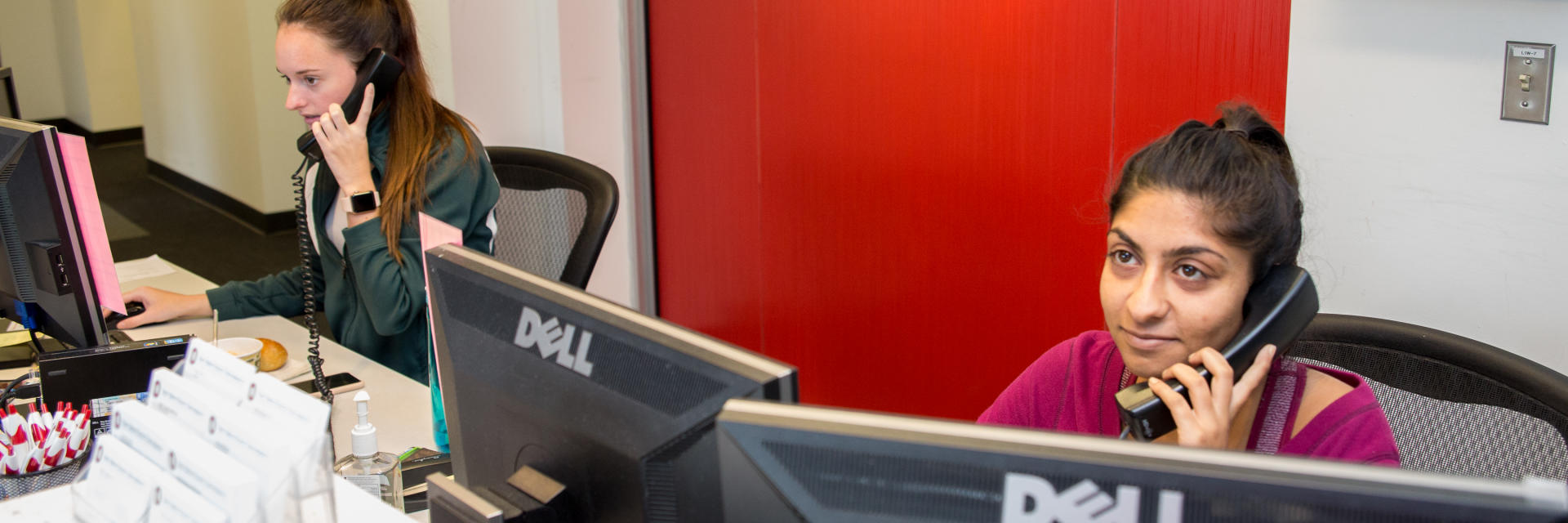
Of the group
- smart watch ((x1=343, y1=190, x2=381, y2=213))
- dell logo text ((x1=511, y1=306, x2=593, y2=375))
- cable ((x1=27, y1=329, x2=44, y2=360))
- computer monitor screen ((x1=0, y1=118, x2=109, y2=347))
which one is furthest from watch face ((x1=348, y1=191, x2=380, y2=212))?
dell logo text ((x1=511, y1=306, x2=593, y2=375))

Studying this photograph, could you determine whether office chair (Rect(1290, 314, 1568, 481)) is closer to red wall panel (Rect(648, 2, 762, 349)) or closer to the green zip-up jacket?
the green zip-up jacket

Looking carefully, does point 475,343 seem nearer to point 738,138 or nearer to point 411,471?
point 411,471

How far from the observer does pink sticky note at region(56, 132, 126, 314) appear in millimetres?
1695

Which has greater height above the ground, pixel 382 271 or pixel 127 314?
pixel 382 271

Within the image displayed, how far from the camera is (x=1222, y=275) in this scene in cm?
133

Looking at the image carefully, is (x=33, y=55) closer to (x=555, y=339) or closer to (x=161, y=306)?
(x=161, y=306)

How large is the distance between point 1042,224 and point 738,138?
92 centimetres

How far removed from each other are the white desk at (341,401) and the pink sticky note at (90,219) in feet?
1.11

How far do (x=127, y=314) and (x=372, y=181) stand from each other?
559 mm

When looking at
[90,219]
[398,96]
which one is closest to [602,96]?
[398,96]

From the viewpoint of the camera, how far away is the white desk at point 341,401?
1.19 m

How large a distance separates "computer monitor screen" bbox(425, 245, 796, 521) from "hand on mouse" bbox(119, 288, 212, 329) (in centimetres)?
124

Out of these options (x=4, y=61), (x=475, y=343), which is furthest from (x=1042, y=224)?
(x=4, y=61)

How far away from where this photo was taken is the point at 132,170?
270 inches
